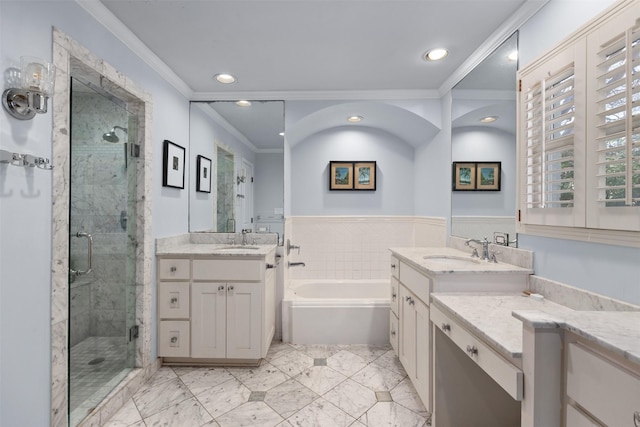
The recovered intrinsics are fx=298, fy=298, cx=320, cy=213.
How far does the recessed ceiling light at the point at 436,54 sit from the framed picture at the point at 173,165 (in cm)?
217

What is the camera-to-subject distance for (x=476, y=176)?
226cm

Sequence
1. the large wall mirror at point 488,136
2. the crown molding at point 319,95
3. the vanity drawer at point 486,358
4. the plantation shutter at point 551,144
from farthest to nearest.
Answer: the crown molding at point 319,95
the large wall mirror at point 488,136
the plantation shutter at point 551,144
the vanity drawer at point 486,358

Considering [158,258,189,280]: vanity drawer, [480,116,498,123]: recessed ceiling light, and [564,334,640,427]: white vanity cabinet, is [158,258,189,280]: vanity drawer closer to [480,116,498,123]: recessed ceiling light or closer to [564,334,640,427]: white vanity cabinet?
[564,334,640,427]: white vanity cabinet

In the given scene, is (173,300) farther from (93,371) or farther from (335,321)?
(335,321)

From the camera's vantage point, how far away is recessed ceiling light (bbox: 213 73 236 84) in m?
2.57

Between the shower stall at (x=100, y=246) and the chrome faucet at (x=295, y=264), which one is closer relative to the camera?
the shower stall at (x=100, y=246)

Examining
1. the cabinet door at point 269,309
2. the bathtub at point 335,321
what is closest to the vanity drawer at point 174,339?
the cabinet door at point 269,309

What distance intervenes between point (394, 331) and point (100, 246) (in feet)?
7.55

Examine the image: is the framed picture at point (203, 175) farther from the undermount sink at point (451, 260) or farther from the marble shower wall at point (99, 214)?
the undermount sink at point (451, 260)

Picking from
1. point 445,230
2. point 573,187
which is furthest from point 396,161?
point 573,187

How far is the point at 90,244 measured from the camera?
189cm

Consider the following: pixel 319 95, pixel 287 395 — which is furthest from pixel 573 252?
pixel 319 95

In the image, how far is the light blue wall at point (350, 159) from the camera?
3643 millimetres

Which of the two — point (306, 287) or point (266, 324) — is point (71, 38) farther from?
point (306, 287)
